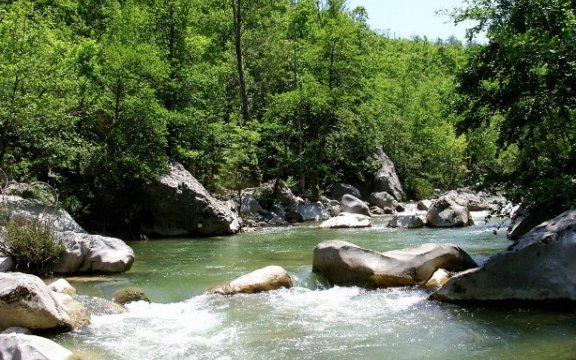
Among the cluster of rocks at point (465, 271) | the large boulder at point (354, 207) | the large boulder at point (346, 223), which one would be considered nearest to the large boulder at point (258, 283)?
the cluster of rocks at point (465, 271)

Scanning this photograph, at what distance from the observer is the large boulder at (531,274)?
314 inches

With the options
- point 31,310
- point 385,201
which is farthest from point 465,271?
point 385,201

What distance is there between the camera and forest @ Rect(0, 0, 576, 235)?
390 inches

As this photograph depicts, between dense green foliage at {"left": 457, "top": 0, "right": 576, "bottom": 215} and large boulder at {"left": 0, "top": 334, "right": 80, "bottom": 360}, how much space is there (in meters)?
6.35

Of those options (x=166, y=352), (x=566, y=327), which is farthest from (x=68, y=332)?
(x=566, y=327)

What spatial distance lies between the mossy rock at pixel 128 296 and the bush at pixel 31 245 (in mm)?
2130

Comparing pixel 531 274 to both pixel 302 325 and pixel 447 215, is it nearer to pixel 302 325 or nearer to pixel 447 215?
pixel 302 325

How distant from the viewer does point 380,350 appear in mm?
6543

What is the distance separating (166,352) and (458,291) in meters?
4.66

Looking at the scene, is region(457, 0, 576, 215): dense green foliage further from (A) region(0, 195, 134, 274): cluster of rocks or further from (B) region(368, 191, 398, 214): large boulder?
(B) region(368, 191, 398, 214): large boulder

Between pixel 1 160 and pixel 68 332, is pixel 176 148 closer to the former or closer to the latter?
pixel 1 160

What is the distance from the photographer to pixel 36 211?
12.5 m

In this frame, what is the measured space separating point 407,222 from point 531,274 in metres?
11.7

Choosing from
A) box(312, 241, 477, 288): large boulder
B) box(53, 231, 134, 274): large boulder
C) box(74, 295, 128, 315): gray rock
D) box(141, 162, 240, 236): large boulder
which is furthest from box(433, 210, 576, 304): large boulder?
Answer: box(141, 162, 240, 236): large boulder
